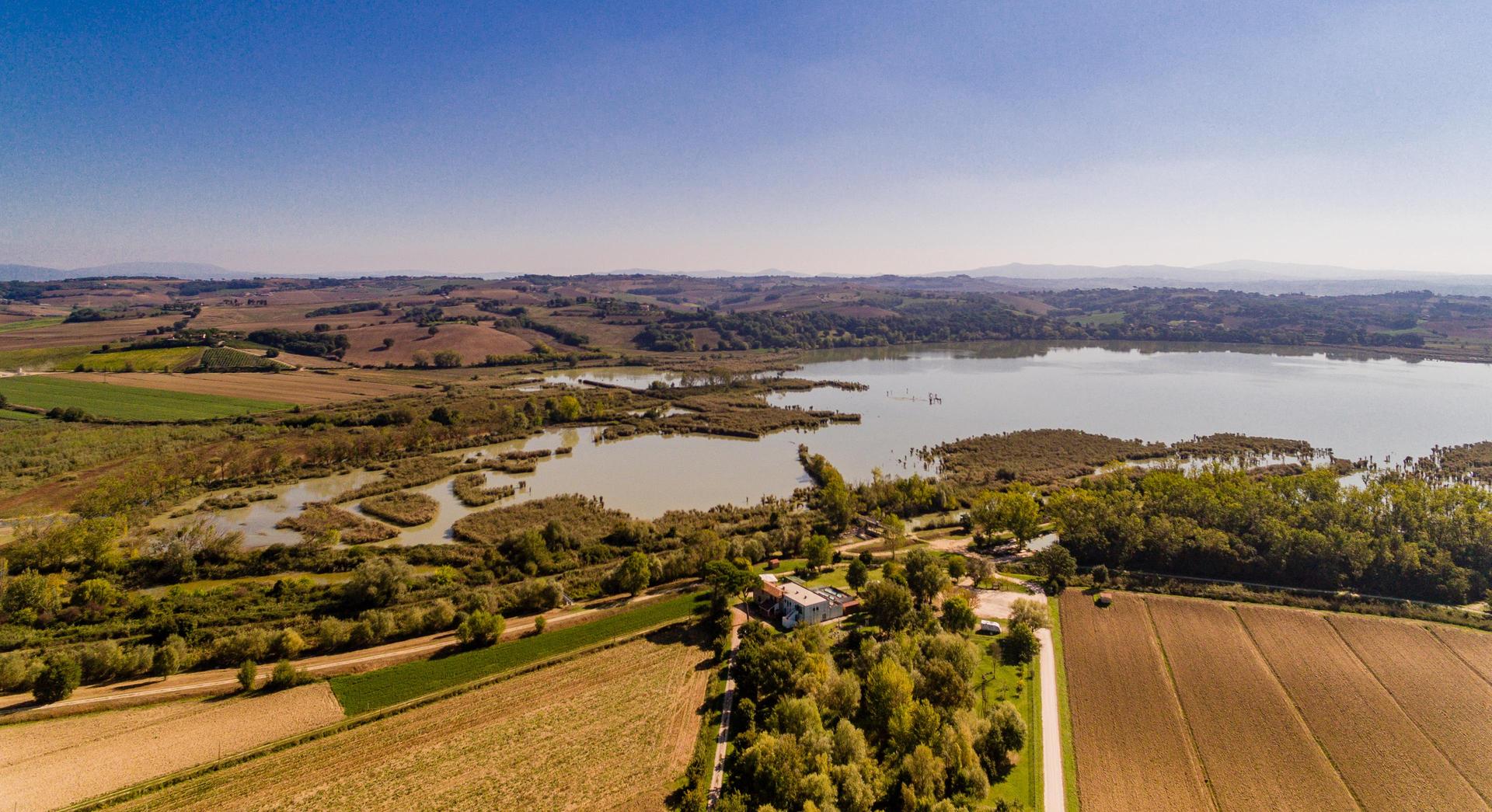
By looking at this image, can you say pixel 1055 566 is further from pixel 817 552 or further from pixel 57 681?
pixel 57 681

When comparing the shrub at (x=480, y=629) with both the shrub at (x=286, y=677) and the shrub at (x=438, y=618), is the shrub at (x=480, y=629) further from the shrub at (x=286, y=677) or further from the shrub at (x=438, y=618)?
the shrub at (x=286, y=677)

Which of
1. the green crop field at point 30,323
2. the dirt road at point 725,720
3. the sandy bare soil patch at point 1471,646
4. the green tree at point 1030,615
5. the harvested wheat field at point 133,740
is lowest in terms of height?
the dirt road at point 725,720

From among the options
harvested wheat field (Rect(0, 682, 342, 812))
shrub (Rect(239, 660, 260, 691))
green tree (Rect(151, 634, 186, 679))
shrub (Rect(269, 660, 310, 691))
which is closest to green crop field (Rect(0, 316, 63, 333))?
green tree (Rect(151, 634, 186, 679))

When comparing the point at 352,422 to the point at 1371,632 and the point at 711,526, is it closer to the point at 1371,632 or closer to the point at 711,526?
the point at 711,526

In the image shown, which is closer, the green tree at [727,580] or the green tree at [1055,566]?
the green tree at [727,580]

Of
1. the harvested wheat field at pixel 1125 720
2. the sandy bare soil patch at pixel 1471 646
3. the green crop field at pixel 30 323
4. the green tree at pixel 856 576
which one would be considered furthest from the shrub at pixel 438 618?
the green crop field at pixel 30 323
